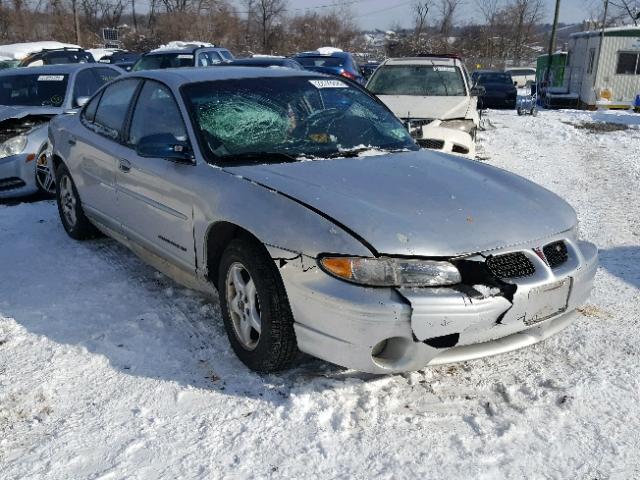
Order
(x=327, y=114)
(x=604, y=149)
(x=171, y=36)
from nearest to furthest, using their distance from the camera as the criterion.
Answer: (x=327, y=114)
(x=604, y=149)
(x=171, y=36)

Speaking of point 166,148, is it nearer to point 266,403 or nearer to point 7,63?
point 266,403

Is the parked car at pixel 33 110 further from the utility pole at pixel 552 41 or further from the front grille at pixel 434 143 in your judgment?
the utility pole at pixel 552 41

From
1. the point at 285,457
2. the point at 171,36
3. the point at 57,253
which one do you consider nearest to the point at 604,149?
the point at 57,253

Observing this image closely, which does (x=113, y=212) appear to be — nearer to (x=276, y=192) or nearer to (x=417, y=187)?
(x=276, y=192)

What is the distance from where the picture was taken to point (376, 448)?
8.78 feet

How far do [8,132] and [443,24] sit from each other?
62.8 metres

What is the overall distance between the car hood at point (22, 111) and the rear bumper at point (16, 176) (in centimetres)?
47

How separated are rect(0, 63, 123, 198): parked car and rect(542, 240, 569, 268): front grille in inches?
202

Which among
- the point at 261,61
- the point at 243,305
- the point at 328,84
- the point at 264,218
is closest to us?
the point at 264,218

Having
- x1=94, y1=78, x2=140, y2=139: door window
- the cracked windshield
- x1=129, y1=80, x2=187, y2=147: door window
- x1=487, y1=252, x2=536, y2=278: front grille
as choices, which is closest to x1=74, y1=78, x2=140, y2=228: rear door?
x1=94, y1=78, x2=140, y2=139: door window

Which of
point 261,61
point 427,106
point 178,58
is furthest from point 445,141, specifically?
point 178,58

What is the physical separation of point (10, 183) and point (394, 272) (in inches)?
216

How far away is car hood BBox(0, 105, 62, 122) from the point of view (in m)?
6.95

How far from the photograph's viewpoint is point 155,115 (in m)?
4.20
